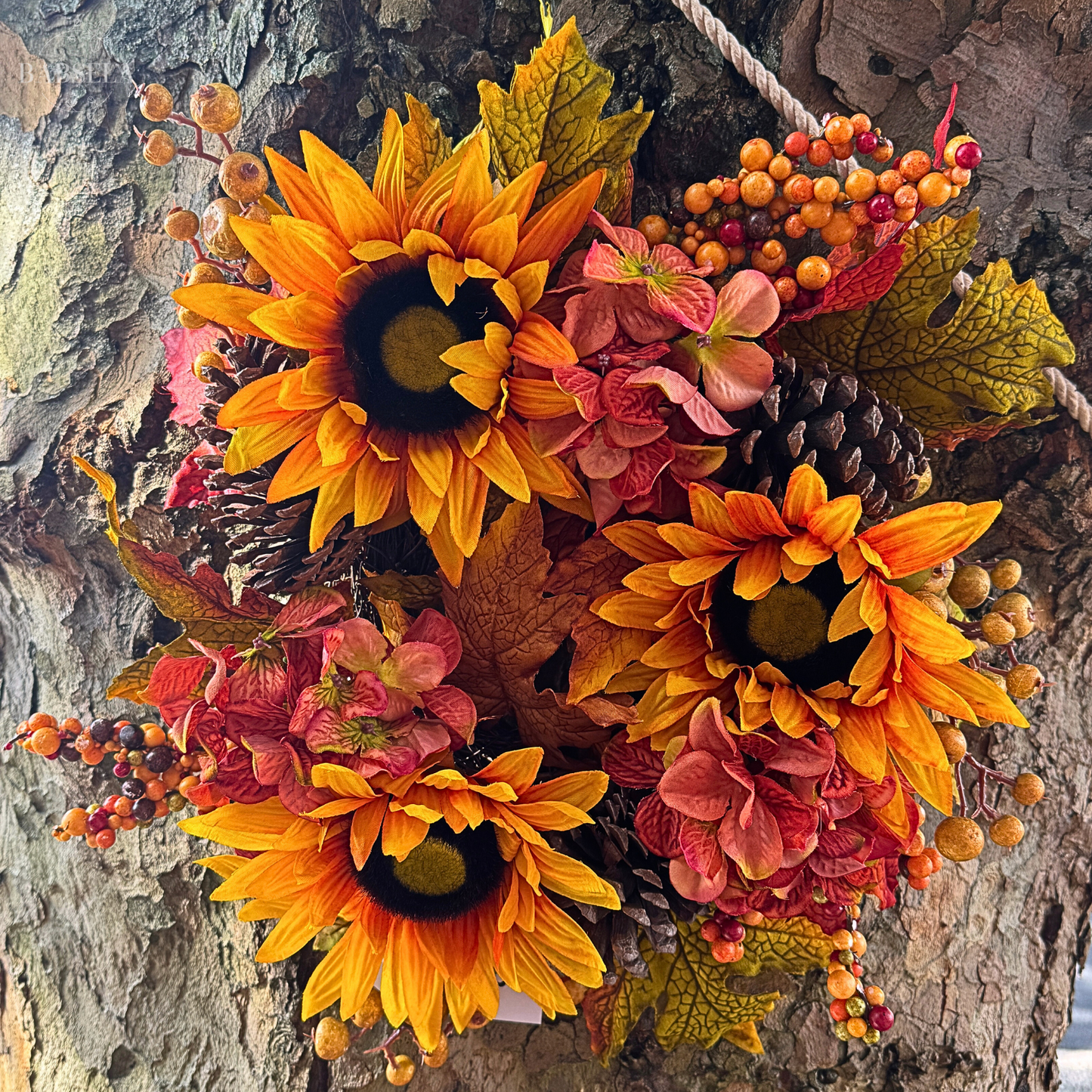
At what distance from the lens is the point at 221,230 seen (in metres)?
0.51

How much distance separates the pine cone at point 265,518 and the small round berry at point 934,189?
0.39 meters

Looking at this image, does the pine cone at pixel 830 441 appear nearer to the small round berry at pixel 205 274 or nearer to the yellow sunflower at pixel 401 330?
the yellow sunflower at pixel 401 330

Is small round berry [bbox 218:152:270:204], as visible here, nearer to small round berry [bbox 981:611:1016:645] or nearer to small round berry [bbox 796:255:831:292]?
small round berry [bbox 796:255:831:292]

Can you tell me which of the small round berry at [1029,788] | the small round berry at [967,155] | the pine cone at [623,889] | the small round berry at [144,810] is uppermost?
the small round berry at [967,155]

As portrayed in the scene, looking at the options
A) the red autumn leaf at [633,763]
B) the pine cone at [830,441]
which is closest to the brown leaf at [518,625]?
the red autumn leaf at [633,763]

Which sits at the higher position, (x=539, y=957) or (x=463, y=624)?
(x=463, y=624)

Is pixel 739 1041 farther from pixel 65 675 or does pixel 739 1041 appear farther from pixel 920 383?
pixel 65 675

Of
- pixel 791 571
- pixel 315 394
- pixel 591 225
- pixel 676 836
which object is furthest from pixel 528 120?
pixel 676 836

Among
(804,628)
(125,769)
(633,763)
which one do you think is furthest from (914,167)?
(125,769)

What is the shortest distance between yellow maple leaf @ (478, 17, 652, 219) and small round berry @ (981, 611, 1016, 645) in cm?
37

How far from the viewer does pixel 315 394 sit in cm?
47

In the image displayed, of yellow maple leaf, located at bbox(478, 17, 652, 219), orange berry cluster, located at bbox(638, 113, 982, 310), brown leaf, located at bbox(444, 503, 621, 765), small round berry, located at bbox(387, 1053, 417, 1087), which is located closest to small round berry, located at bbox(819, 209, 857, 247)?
orange berry cluster, located at bbox(638, 113, 982, 310)

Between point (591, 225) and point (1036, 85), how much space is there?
0.38m

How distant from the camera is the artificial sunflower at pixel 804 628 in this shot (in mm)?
432
